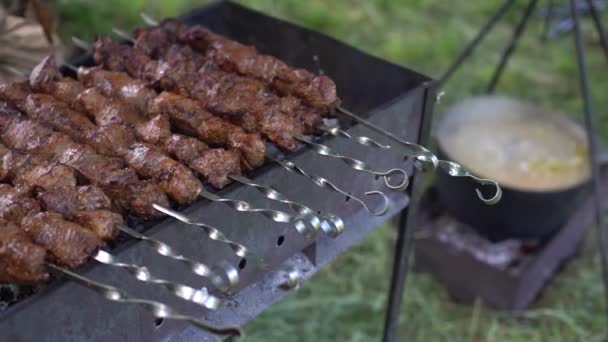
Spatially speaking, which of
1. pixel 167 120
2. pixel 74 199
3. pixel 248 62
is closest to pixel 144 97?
pixel 167 120

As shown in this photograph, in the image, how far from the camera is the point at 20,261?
152 centimetres

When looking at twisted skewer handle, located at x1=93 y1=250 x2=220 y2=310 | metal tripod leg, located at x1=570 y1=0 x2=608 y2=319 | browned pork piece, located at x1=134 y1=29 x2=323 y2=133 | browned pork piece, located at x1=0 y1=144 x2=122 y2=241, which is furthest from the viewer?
metal tripod leg, located at x1=570 y1=0 x2=608 y2=319

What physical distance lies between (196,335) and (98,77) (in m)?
0.91

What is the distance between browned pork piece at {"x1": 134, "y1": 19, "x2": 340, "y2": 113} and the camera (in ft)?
7.01

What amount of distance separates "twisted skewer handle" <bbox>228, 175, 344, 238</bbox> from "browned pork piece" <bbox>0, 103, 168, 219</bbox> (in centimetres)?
23

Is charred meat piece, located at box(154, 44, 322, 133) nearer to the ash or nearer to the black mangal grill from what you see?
the black mangal grill

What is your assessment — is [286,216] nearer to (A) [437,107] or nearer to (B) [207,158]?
(B) [207,158]

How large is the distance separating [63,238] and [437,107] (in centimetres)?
373

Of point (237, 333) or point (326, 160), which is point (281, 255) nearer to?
point (326, 160)

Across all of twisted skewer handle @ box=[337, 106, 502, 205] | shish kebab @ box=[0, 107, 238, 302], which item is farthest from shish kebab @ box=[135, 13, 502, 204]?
shish kebab @ box=[0, 107, 238, 302]

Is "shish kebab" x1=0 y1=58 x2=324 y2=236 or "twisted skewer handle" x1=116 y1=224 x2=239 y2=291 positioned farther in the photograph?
"shish kebab" x1=0 y1=58 x2=324 y2=236

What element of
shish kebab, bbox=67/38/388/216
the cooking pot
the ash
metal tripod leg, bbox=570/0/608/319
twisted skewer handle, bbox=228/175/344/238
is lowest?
the ash

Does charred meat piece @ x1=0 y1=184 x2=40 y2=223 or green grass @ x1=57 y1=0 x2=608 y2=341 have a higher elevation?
charred meat piece @ x1=0 y1=184 x2=40 y2=223

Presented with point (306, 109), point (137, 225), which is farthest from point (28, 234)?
point (306, 109)
